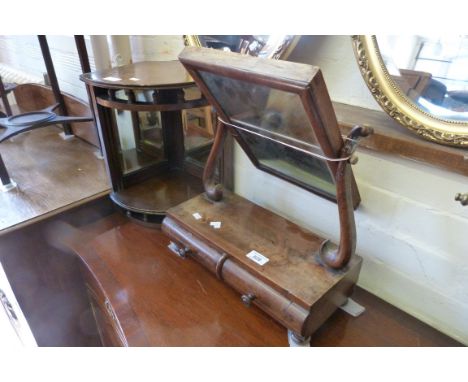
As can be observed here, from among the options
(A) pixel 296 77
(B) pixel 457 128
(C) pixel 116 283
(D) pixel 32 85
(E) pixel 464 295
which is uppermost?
(A) pixel 296 77

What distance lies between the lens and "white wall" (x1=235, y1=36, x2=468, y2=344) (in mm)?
739

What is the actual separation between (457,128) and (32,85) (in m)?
2.08

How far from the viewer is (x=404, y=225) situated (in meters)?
0.82

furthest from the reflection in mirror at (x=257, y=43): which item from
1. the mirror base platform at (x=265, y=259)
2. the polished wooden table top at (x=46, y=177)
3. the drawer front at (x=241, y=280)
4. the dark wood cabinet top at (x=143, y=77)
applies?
the polished wooden table top at (x=46, y=177)

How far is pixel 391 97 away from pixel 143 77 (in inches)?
27.5

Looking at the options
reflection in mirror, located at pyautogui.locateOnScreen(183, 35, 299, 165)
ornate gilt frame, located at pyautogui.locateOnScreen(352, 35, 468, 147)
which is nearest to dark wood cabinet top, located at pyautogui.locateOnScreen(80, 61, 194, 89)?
reflection in mirror, located at pyautogui.locateOnScreen(183, 35, 299, 165)

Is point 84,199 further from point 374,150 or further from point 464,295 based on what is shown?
point 464,295

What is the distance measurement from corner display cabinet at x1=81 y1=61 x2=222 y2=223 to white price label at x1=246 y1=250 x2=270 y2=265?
44 centimetres

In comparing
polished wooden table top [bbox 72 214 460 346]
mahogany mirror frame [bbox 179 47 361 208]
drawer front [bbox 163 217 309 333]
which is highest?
mahogany mirror frame [bbox 179 47 361 208]

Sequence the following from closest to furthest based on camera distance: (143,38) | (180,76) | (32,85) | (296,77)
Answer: (296,77), (180,76), (143,38), (32,85)

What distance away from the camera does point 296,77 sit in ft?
1.66

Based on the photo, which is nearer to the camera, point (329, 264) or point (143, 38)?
point (329, 264)

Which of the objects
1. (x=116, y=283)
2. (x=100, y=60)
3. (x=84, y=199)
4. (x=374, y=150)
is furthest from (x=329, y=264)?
(x=100, y=60)

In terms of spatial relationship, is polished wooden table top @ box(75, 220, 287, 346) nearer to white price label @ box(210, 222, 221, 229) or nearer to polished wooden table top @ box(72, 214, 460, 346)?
polished wooden table top @ box(72, 214, 460, 346)
